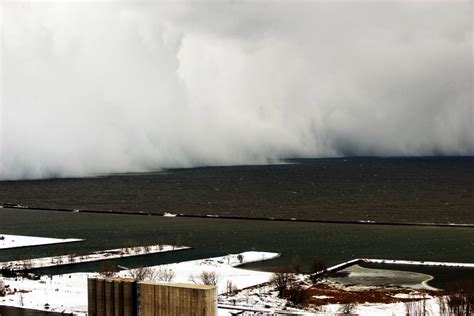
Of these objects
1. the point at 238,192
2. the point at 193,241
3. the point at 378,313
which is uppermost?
the point at 238,192

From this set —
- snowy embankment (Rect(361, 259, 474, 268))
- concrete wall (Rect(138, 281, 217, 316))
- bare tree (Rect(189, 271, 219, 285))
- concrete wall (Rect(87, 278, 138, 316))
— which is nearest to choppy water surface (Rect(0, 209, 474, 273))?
snowy embankment (Rect(361, 259, 474, 268))

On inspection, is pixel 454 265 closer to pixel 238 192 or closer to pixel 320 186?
pixel 238 192

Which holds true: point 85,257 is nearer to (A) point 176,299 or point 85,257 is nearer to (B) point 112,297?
(B) point 112,297

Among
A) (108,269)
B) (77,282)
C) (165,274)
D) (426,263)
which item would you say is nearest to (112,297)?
(165,274)

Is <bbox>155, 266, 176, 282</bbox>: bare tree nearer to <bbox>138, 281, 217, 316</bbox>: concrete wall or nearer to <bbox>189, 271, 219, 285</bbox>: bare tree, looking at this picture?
<bbox>189, 271, 219, 285</bbox>: bare tree

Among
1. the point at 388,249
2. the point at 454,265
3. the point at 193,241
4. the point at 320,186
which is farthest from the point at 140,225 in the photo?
the point at 320,186

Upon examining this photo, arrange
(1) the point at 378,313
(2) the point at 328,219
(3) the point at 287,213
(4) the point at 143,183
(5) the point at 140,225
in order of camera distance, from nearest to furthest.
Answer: (1) the point at 378,313
(5) the point at 140,225
(2) the point at 328,219
(3) the point at 287,213
(4) the point at 143,183
